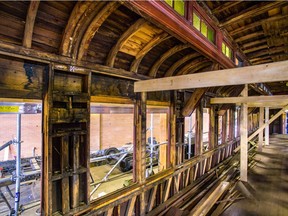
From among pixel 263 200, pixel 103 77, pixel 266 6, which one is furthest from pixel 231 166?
pixel 103 77

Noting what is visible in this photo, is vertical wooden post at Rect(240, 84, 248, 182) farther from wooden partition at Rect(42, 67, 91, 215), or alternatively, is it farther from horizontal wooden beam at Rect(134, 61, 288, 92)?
wooden partition at Rect(42, 67, 91, 215)

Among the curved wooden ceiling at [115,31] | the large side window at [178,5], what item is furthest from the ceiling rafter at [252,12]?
the large side window at [178,5]

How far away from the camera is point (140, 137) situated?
8.53ft

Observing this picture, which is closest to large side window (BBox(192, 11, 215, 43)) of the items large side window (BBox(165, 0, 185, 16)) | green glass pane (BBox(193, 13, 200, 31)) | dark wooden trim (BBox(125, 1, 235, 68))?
green glass pane (BBox(193, 13, 200, 31))

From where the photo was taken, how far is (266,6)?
1.91 metres

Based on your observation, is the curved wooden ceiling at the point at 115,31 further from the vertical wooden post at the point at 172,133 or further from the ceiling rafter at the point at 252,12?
the vertical wooden post at the point at 172,133

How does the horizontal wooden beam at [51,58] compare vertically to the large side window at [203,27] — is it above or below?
below

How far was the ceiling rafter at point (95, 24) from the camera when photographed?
143cm

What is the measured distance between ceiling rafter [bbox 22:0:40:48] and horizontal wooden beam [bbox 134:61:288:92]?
135 cm

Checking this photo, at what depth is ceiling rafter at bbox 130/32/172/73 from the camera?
2004 mm

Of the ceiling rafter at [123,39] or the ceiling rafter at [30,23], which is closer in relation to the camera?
the ceiling rafter at [30,23]

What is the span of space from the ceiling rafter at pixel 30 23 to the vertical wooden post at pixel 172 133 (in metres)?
2.36

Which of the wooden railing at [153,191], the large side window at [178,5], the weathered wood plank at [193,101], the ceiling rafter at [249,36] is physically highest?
the ceiling rafter at [249,36]

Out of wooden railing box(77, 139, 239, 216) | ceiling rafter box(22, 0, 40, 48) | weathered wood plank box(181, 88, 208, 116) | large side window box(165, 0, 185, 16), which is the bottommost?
wooden railing box(77, 139, 239, 216)
